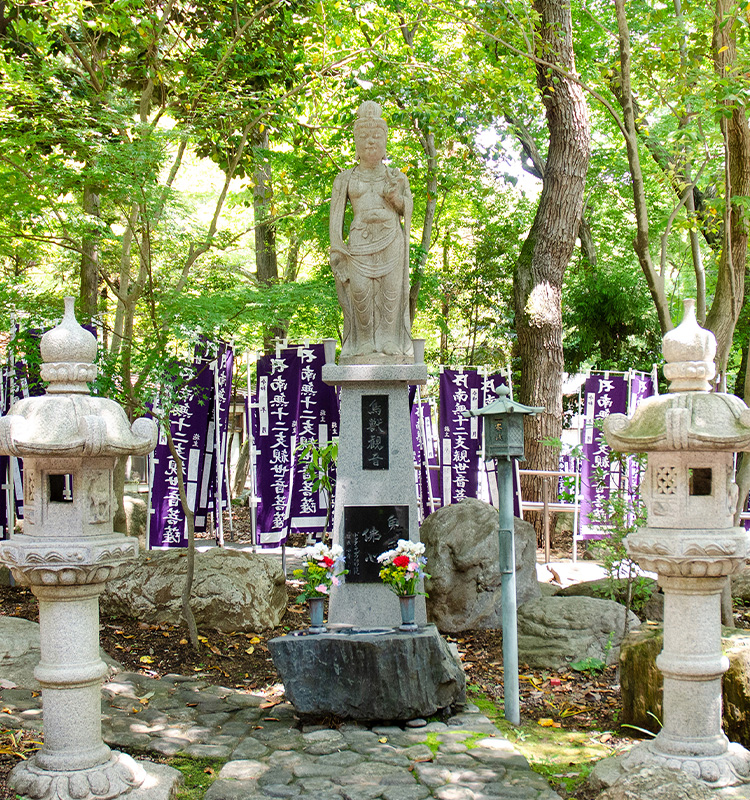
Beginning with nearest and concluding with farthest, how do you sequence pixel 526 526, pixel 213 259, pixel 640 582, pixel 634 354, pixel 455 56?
1. pixel 640 582
2. pixel 526 526
3. pixel 455 56
4. pixel 213 259
5. pixel 634 354

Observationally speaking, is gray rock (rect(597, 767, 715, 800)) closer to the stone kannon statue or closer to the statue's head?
the stone kannon statue

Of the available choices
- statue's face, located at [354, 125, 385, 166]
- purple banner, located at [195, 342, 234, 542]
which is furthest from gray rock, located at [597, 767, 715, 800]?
purple banner, located at [195, 342, 234, 542]

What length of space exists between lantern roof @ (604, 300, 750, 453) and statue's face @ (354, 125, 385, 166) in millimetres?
3817

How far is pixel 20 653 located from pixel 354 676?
2876 mm

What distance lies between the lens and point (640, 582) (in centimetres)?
709

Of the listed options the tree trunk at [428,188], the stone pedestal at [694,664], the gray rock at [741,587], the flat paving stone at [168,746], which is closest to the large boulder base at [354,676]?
the flat paving stone at [168,746]

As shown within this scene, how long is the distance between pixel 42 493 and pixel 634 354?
1374cm

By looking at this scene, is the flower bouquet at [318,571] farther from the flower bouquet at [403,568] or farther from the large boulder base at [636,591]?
the large boulder base at [636,591]

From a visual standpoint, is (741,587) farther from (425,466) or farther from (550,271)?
(550,271)

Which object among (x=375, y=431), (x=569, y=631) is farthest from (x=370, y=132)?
(x=569, y=631)

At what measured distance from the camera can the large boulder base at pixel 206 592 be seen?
27.0ft

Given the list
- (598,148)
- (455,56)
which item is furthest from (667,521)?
(598,148)

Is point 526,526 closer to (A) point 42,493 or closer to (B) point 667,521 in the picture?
(B) point 667,521

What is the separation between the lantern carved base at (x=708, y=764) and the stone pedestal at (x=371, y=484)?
108 inches
